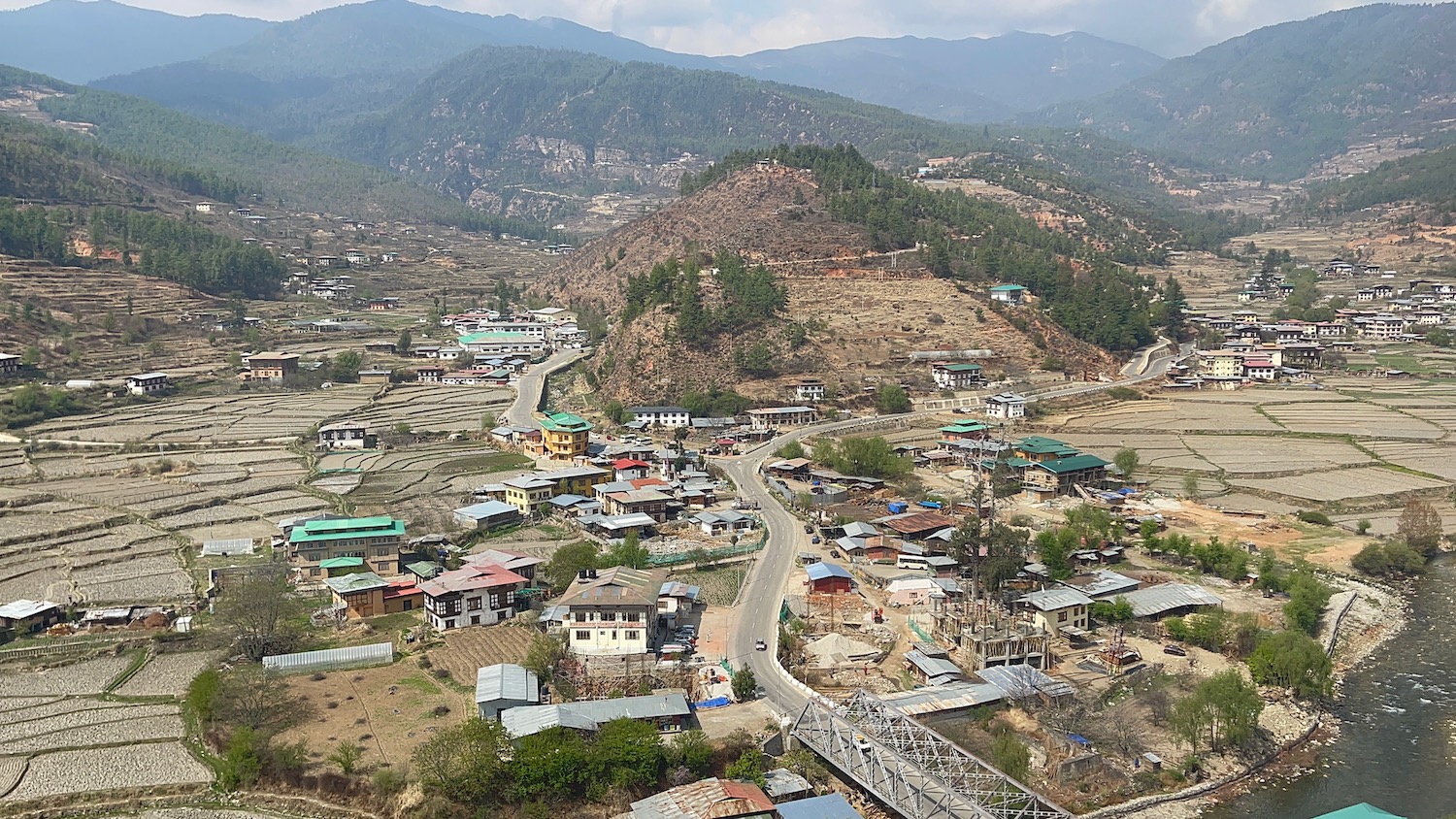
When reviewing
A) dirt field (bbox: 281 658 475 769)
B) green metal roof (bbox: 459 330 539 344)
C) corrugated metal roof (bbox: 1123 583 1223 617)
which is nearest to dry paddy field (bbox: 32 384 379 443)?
green metal roof (bbox: 459 330 539 344)

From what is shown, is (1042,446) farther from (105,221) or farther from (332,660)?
(105,221)

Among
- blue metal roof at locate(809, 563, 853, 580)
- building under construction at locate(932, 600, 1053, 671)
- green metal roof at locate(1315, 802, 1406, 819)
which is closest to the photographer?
green metal roof at locate(1315, 802, 1406, 819)

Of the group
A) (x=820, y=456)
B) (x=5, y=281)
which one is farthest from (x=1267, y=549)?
(x=5, y=281)

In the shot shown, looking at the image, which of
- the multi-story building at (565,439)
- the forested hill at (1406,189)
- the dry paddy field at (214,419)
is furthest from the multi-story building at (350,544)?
the forested hill at (1406,189)

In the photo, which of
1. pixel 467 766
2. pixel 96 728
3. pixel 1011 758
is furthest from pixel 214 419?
pixel 1011 758

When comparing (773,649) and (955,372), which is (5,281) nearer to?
(955,372)

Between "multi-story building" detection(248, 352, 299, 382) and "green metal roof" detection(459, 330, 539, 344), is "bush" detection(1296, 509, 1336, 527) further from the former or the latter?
"green metal roof" detection(459, 330, 539, 344)

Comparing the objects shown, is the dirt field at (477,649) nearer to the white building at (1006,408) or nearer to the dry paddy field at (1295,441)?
the dry paddy field at (1295,441)
